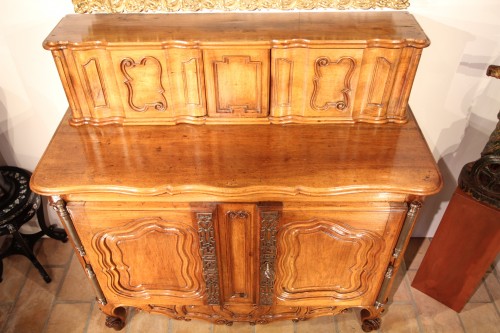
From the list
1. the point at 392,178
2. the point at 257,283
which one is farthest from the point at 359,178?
the point at 257,283

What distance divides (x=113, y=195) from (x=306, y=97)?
86cm

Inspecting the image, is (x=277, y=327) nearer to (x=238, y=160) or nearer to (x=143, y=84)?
(x=238, y=160)

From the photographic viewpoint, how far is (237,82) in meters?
1.82

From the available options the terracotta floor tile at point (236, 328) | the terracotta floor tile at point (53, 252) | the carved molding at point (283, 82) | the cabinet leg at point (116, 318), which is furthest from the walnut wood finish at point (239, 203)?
the terracotta floor tile at point (53, 252)

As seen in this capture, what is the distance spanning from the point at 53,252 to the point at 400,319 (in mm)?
2157

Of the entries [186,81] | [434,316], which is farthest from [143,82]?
[434,316]

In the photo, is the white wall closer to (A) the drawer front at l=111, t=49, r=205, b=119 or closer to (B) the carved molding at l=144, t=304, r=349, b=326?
(A) the drawer front at l=111, t=49, r=205, b=119

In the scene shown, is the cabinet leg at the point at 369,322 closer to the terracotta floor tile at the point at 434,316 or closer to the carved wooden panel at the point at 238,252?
the terracotta floor tile at the point at 434,316

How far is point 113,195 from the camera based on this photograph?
5.61 feet

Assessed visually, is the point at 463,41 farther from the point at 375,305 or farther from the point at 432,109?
the point at 375,305

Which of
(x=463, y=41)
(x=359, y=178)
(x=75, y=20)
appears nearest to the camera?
(x=359, y=178)

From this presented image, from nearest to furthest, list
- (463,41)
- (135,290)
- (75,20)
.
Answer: (75,20)
(463,41)
(135,290)

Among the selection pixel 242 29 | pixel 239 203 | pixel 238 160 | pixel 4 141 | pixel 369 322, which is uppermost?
pixel 242 29

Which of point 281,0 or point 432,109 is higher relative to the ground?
point 281,0
